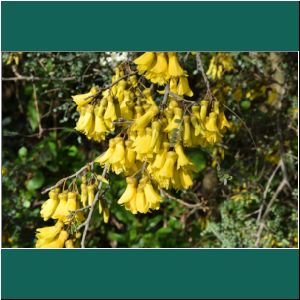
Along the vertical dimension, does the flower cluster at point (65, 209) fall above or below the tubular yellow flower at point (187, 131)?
below

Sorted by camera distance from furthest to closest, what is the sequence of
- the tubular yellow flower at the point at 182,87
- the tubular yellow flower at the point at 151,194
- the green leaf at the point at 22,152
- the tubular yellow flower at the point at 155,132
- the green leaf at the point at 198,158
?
1. the green leaf at the point at 22,152
2. the green leaf at the point at 198,158
3. the tubular yellow flower at the point at 182,87
4. the tubular yellow flower at the point at 151,194
5. the tubular yellow flower at the point at 155,132

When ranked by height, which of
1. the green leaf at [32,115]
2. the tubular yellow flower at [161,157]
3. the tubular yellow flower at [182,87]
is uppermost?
the green leaf at [32,115]

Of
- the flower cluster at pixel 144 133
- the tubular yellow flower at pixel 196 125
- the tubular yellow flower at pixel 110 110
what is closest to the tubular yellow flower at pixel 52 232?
the flower cluster at pixel 144 133

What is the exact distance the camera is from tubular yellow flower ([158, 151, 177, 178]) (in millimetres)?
1245

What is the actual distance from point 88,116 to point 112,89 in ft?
0.33

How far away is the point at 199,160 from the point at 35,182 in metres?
0.74

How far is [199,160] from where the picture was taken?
2.48 meters

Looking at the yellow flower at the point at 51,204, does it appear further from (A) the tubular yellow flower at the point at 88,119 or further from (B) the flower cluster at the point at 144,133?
(A) the tubular yellow flower at the point at 88,119

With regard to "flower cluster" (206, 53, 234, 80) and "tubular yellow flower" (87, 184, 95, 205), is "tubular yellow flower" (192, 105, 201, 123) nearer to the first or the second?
"tubular yellow flower" (87, 184, 95, 205)

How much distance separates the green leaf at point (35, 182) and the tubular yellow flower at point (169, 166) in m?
1.38

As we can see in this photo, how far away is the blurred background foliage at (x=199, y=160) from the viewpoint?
2.28 meters

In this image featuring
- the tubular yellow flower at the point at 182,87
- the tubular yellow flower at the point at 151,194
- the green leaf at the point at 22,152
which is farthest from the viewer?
the green leaf at the point at 22,152

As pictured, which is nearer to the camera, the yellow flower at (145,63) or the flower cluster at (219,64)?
the yellow flower at (145,63)
